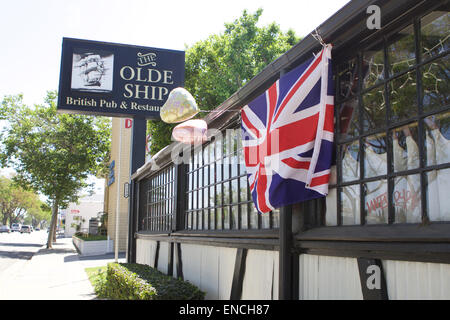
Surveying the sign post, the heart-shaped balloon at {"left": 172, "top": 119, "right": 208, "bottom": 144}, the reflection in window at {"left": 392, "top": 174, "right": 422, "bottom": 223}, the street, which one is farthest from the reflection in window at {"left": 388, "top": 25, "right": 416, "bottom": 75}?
the street

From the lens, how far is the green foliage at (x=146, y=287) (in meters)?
5.46

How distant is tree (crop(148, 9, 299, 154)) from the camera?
59.7 ft

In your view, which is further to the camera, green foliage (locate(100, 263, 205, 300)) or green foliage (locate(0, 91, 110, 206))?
green foliage (locate(0, 91, 110, 206))

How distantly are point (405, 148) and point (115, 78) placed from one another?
396 inches

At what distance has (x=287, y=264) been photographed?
4133 millimetres

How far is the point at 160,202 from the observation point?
9.91 m

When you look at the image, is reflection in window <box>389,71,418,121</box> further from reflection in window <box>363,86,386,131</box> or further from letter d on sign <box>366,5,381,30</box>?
letter d on sign <box>366,5,381,30</box>

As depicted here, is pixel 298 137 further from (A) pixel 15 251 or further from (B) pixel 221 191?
(A) pixel 15 251

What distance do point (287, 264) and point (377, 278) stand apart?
1142 mm

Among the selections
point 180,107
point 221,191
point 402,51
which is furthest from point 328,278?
point 180,107

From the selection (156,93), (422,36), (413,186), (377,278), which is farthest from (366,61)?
(156,93)

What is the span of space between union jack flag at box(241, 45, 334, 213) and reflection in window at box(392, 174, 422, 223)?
2.32ft
